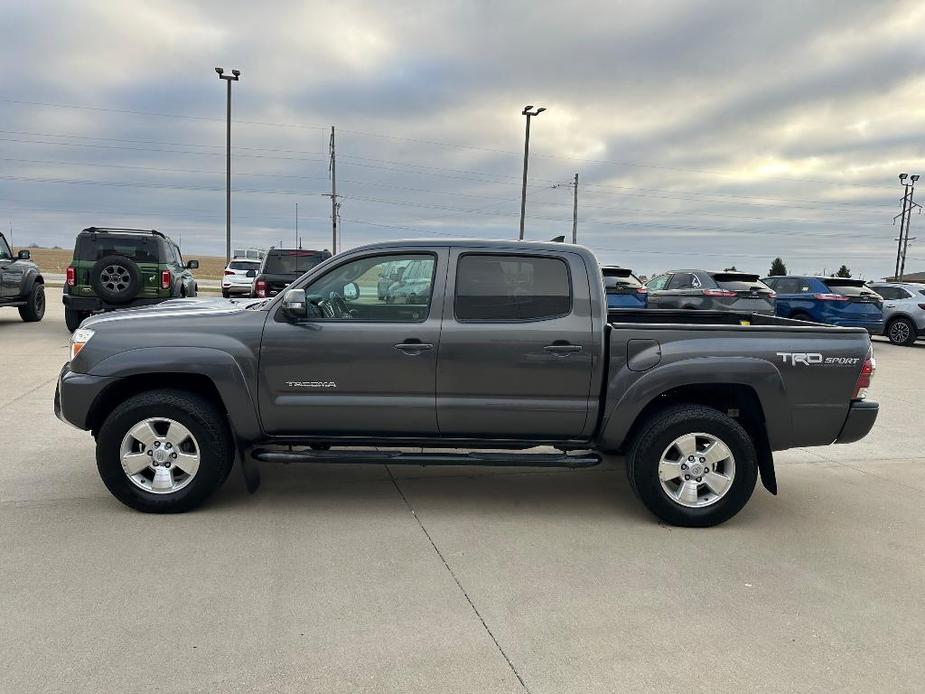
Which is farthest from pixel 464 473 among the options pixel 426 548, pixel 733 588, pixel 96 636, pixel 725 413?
pixel 96 636

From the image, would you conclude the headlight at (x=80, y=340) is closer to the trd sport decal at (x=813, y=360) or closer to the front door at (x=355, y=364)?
the front door at (x=355, y=364)

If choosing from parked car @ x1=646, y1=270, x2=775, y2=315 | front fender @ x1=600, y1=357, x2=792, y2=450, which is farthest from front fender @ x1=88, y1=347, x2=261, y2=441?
parked car @ x1=646, y1=270, x2=775, y2=315

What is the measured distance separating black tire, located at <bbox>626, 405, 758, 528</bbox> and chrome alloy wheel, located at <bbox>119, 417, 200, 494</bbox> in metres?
2.77

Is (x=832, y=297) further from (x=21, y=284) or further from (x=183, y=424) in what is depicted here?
(x=21, y=284)

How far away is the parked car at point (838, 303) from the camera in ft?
46.9

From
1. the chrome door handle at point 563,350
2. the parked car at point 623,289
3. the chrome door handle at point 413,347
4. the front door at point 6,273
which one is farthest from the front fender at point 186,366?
the front door at point 6,273

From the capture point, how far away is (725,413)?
4.62 m

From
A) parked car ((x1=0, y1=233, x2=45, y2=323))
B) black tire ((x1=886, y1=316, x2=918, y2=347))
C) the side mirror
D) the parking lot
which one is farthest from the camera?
black tire ((x1=886, y1=316, x2=918, y2=347))

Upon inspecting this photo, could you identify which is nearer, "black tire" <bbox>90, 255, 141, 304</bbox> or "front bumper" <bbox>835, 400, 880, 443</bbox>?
"front bumper" <bbox>835, 400, 880, 443</bbox>

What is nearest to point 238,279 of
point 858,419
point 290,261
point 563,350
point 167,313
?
point 290,261

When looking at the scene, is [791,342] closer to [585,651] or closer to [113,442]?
[585,651]

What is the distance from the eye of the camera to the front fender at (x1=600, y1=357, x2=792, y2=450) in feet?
14.0

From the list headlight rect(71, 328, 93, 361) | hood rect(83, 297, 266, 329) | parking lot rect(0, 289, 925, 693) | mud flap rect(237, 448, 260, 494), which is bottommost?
parking lot rect(0, 289, 925, 693)

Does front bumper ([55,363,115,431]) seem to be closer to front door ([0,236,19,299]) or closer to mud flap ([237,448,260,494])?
mud flap ([237,448,260,494])
